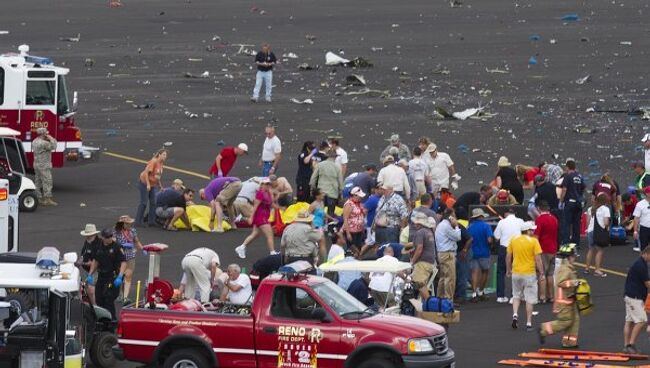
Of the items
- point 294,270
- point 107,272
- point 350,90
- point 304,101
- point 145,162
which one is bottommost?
point 145,162

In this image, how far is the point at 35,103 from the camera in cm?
3394

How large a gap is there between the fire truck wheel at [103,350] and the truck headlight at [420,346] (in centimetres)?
406

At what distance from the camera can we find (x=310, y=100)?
147 feet

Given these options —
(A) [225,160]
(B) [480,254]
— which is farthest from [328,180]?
(B) [480,254]

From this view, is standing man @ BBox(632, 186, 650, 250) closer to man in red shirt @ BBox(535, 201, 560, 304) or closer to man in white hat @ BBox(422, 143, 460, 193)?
man in red shirt @ BBox(535, 201, 560, 304)

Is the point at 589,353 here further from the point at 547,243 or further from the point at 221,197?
the point at 221,197

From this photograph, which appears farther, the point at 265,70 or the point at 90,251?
the point at 265,70

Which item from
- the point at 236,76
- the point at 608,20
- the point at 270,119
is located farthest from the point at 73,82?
the point at 608,20

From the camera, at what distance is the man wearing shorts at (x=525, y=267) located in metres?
23.2

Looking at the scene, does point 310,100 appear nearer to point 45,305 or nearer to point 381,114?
point 381,114

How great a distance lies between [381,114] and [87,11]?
26.4m

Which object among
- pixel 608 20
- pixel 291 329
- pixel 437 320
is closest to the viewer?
pixel 291 329

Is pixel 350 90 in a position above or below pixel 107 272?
below

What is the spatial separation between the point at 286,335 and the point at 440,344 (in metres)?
1.82
